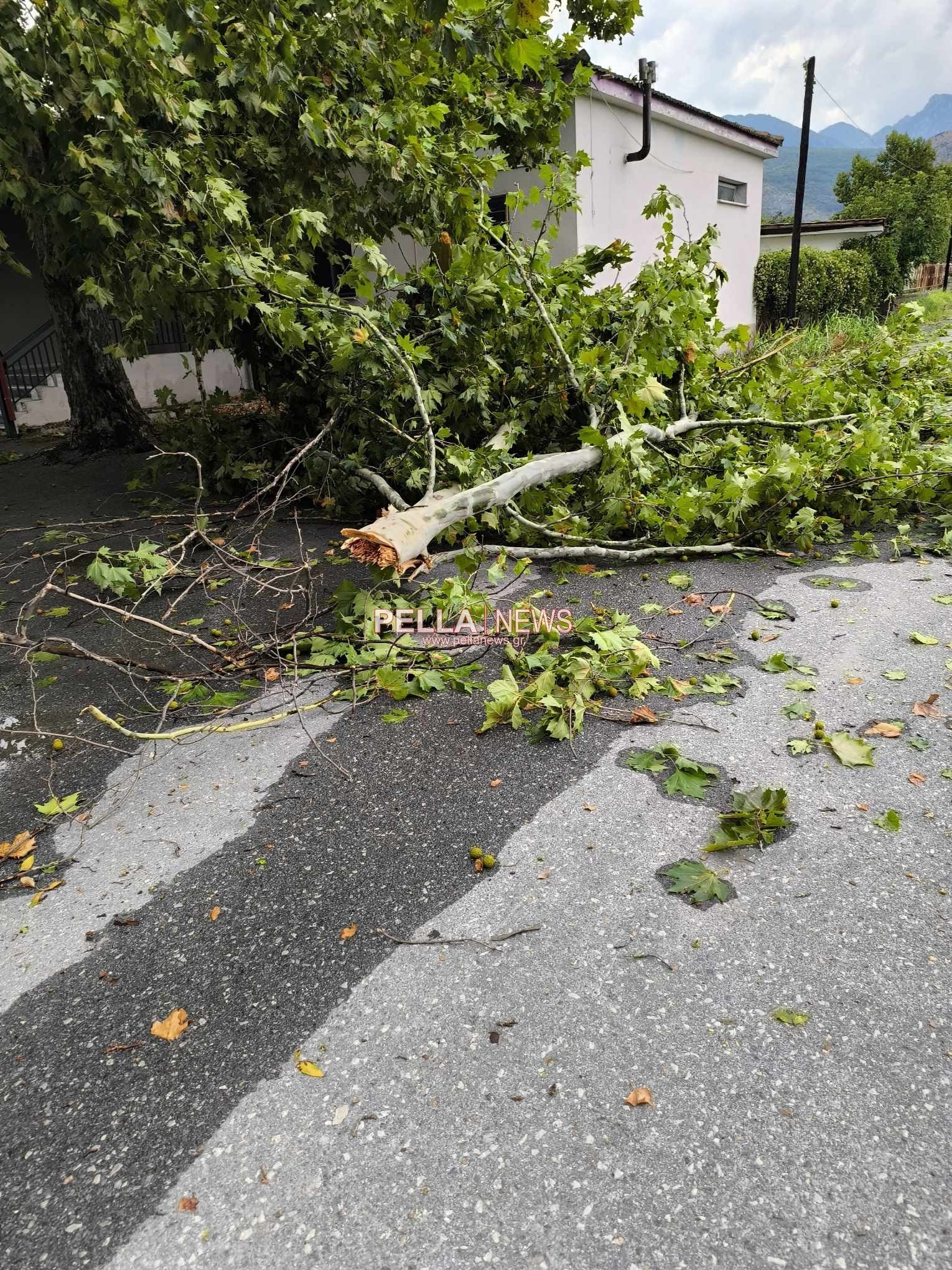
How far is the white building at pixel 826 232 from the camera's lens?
1958 centimetres

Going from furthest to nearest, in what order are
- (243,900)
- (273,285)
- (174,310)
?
(174,310) < (273,285) < (243,900)

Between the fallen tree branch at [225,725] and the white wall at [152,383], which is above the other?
the white wall at [152,383]

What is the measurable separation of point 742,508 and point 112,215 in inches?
171

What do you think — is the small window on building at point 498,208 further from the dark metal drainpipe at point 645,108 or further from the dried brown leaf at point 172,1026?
the dried brown leaf at point 172,1026

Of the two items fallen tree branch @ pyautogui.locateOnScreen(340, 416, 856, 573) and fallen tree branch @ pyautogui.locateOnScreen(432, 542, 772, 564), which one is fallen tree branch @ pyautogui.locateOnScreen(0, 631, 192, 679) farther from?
fallen tree branch @ pyautogui.locateOnScreen(432, 542, 772, 564)

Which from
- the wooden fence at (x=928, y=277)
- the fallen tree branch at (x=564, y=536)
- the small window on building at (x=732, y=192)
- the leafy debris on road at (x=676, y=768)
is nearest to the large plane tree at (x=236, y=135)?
the fallen tree branch at (x=564, y=536)

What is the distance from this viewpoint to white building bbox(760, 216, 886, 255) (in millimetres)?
19578

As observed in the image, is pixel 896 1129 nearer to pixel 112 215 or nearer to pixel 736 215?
pixel 112 215

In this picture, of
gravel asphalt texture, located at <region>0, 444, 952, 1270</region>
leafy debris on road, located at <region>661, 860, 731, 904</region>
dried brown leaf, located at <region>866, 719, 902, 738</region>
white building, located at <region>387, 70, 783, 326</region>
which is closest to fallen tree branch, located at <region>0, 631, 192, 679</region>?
gravel asphalt texture, located at <region>0, 444, 952, 1270</region>

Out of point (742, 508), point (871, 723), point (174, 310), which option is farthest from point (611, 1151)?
point (174, 310)

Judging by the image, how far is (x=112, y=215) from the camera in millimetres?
4895

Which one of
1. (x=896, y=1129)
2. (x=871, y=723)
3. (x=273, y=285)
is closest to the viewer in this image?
(x=896, y=1129)

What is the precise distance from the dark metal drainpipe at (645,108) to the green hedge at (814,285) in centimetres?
553

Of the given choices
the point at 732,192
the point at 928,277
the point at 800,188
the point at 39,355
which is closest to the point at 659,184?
the point at 732,192
